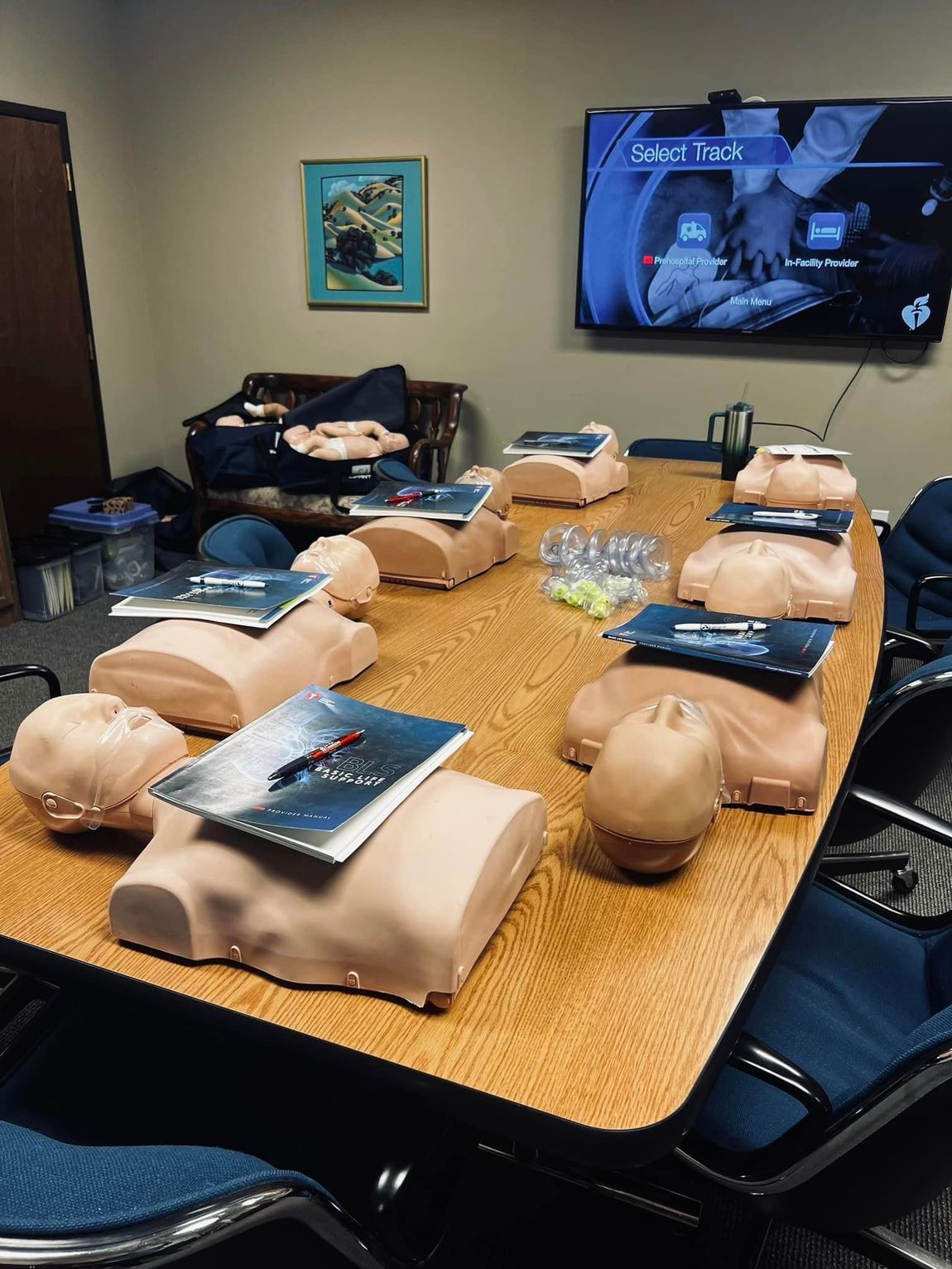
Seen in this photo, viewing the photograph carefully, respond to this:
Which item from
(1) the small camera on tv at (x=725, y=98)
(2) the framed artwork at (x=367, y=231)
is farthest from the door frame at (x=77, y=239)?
(1) the small camera on tv at (x=725, y=98)

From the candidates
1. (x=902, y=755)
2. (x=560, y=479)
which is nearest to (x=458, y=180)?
(x=560, y=479)

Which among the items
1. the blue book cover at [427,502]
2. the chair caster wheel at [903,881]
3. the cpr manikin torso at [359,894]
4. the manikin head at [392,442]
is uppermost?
the blue book cover at [427,502]

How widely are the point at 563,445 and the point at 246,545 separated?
0.96 metres

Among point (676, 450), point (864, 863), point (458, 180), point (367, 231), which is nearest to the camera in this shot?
point (864, 863)

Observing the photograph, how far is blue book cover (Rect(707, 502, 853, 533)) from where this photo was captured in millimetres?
1876

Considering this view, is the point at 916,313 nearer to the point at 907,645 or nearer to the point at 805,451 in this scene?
the point at 805,451

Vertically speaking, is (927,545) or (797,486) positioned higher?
(797,486)

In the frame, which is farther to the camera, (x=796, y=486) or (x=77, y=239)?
(x=77, y=239)

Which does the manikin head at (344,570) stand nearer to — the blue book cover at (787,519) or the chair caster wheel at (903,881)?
the blue book cover at (787,519)

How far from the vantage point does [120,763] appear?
994mm

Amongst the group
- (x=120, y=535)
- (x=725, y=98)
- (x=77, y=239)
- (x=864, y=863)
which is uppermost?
(x=725, y=98)

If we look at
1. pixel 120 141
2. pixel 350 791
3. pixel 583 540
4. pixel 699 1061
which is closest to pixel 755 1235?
pixel 699 1061

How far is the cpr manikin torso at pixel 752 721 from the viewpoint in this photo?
1077mm

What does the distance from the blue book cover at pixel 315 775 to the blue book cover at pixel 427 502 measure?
0.83m
